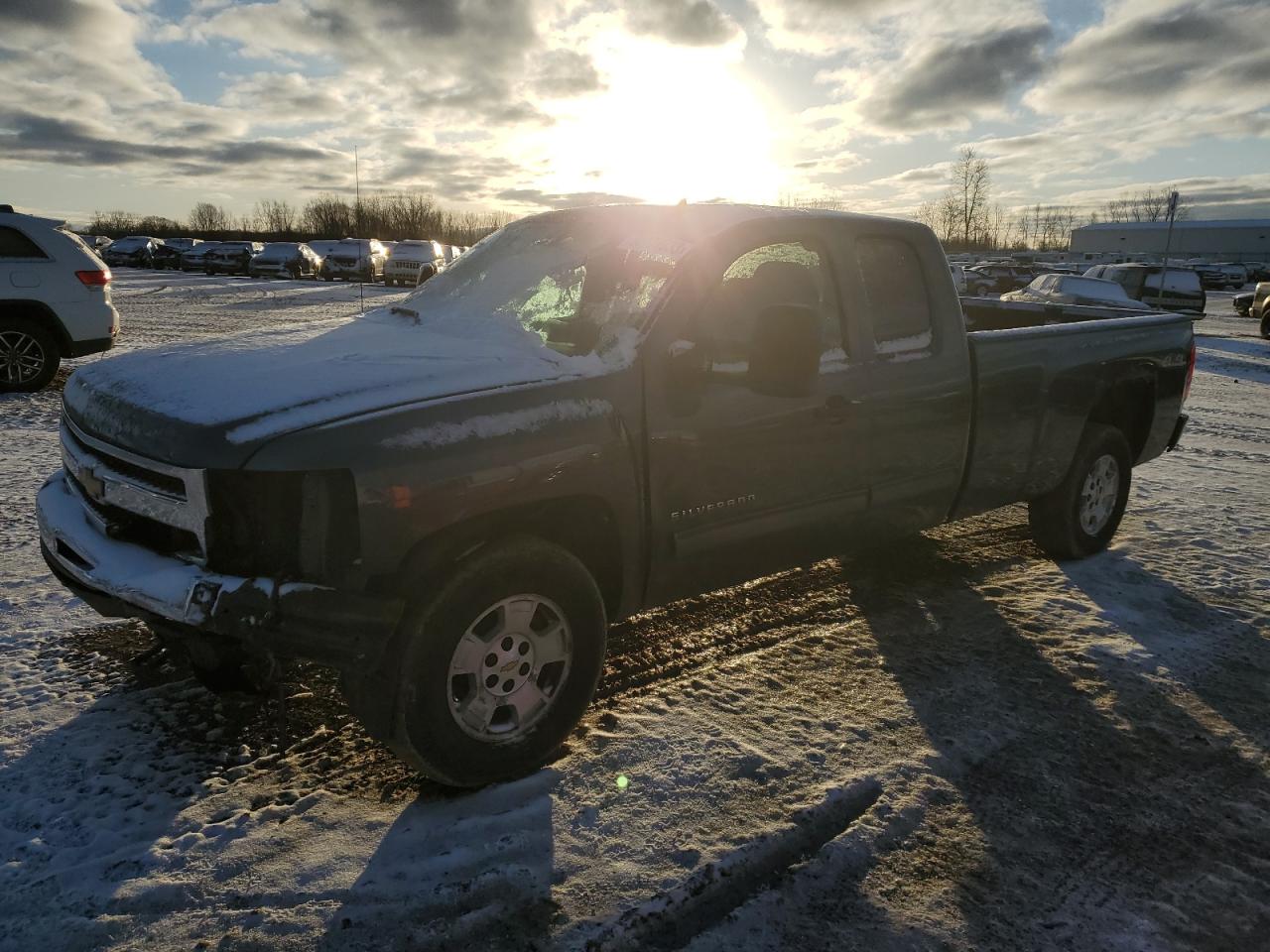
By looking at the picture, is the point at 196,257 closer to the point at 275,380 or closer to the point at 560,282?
the point at 560,282

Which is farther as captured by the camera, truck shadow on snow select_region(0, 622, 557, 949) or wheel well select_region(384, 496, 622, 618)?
wheel well select_region(384, 496, 622, 618)

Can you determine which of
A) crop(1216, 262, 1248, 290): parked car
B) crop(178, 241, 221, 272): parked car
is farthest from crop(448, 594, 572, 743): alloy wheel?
crop(1216, 262, 1248, 290): parked car

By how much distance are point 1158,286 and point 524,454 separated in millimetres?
A: 29403

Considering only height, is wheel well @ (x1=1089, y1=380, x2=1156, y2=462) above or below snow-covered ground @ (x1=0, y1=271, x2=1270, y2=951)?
above

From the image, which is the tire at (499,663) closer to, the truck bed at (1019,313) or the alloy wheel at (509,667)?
the alloy wheel at (509,667)

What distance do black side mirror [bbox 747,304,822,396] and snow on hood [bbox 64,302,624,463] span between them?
0.47 m

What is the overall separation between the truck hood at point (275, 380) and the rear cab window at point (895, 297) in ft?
5.09

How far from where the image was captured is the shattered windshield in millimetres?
3174

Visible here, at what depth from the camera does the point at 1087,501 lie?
16.8 feet

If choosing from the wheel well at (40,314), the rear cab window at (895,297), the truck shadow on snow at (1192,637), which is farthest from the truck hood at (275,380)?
the wheel well at (40,314)

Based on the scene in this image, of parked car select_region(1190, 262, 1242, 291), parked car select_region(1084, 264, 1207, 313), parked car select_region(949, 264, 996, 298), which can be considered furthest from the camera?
parked car select_region(1190, 262, 1242, 291)

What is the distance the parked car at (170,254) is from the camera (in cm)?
4106

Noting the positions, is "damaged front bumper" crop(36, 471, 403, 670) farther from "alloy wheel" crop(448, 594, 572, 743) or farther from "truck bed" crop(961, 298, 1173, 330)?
"truck bed" crop(961, 298, 1173, 330)

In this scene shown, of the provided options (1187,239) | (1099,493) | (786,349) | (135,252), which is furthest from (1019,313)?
(1187,239)
